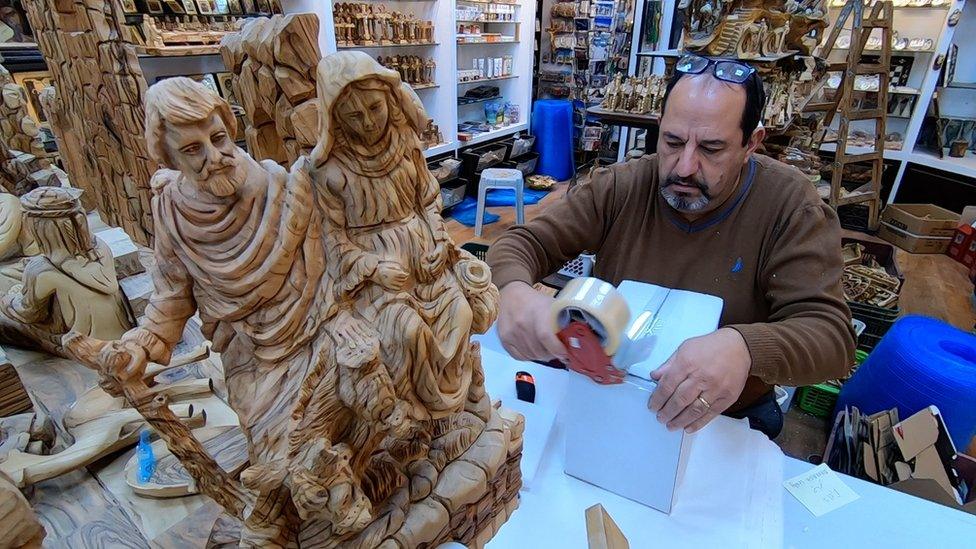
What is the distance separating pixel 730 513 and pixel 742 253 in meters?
0.74

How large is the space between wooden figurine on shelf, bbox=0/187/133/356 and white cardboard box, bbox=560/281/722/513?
1.56 metres

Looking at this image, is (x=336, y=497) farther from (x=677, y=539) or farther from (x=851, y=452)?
(x=851, y=452)

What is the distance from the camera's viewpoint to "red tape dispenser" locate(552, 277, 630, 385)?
81cm

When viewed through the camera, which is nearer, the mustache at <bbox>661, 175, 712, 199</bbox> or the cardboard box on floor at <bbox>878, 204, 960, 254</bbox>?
the mustache at <bbox>661, 175, 712, 199</bbox>

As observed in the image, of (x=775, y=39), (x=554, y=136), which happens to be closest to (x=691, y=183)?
(x=775, y=39)

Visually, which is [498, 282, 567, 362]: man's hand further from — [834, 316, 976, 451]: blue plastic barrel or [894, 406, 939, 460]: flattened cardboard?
[834, 316, 976, 451]: blue plastic barrel

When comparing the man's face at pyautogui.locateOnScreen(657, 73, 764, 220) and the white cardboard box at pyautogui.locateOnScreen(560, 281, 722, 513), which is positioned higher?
the man's face at pyautogui.locateOnScreen(657, 73, 764, 220)

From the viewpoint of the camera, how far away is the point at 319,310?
0.90 m

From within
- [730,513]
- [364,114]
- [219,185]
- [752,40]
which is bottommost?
[730,513]

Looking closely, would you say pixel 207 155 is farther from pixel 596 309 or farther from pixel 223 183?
pixel 596 309

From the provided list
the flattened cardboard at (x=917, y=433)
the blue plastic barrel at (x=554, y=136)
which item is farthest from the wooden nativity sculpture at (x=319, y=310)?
the blue plastic barrel at (x=554, y=136)

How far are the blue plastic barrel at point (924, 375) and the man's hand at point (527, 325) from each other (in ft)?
5.26

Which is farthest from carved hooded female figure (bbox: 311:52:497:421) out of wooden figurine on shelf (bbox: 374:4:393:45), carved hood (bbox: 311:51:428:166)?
wooden figurine on shelf (bbox: 374:4:393:45)

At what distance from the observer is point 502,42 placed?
5664mm
